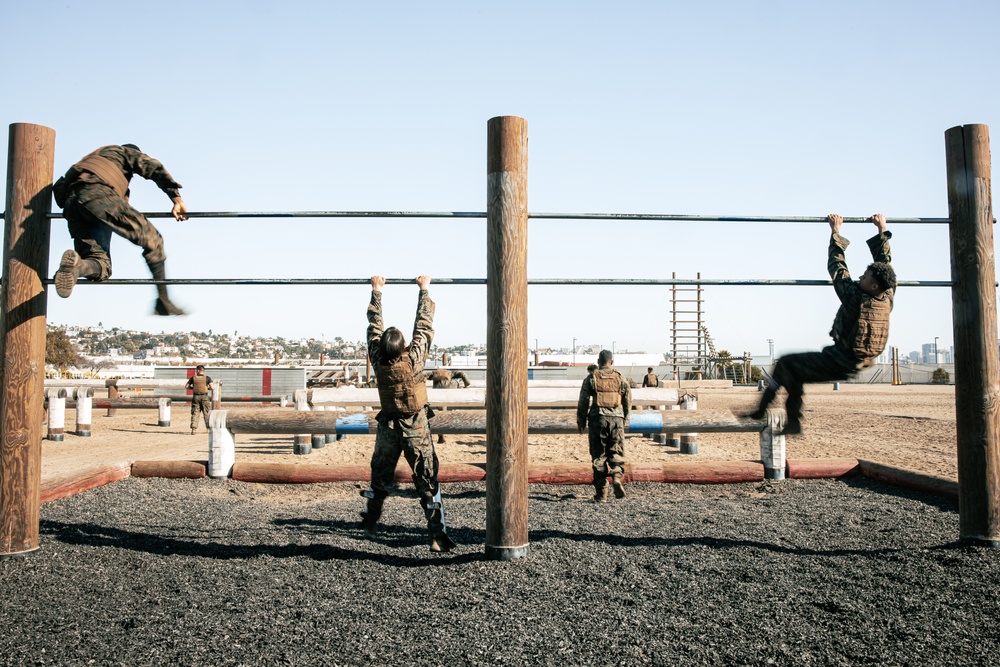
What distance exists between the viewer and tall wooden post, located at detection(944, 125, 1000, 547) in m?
5.09

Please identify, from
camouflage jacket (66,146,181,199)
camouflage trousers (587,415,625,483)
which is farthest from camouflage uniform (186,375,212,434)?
camouflage jacket (66,146,181,199)

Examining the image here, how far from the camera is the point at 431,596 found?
4.10m

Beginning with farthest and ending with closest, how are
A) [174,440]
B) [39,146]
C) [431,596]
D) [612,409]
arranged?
[174,440] → [612,409] → [39,146] → [431,596]

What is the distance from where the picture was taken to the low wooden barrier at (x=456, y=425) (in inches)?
330

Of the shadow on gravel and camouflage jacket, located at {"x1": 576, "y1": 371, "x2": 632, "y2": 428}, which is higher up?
camouflage jacket, located at {"x1": 576, "y1": 371, "x2": 632, "y2": 428}

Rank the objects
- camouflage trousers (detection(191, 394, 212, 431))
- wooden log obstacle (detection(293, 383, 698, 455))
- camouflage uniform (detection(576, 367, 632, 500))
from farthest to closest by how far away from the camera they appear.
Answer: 1. camouflage trousers (detection(191, 394, 212, 431))
2. wooden log obstacle (detection(293, 383, 698, 455))
3. camouflage uniform (detection(576, 367, 632, 500))

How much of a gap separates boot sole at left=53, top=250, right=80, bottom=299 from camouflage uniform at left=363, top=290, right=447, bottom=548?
1897mm

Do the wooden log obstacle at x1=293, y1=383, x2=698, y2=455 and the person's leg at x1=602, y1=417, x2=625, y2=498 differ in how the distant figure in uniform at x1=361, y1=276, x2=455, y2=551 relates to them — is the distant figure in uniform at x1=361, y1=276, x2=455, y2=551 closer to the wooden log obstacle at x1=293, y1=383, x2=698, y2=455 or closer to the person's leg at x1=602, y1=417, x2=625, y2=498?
the person's leg at x1=602, y1=417, x2=625, y2=498

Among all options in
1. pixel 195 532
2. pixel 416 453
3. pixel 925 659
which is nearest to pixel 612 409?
pixel 416 453

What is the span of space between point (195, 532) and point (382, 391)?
2.07 metres

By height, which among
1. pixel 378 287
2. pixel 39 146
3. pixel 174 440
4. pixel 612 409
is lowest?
pixel 174 440

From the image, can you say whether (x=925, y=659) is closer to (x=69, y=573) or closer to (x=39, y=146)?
(x=69, y=573)

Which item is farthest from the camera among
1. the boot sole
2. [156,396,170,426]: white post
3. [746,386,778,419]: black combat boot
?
[156,396,170,426]: white post

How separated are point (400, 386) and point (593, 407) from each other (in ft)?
12.8
